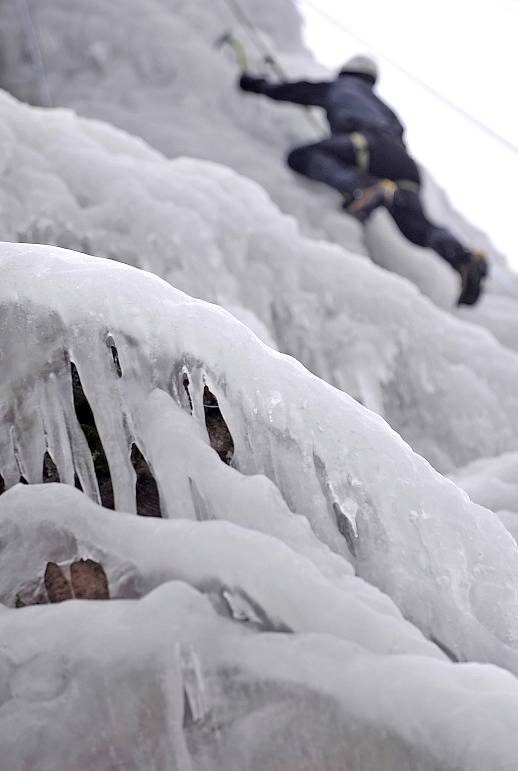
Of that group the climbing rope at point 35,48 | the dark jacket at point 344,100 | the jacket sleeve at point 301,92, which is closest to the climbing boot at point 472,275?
the dark jacket at point 344,100

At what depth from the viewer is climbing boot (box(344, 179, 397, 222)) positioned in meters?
2.81

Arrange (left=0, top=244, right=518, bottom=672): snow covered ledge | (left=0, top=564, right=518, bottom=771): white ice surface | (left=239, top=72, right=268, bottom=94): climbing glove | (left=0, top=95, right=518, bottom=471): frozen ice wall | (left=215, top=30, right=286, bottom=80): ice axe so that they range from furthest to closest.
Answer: (left=215, top=30, right=286, bottom=80): ice axe, (left=239, top=72, right=268, bottom=94): climbing glove, (left=0, top=95, right=518, bottom=471): frozen ice wall, (left=0, top=244, right=518, bottom=672): snow covered ledge, (left=0, top=564, right=518, bottom=771): white ice surface

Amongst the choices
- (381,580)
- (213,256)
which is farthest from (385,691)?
(213,256)

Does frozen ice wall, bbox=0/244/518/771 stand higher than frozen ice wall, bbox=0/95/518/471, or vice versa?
frozen ice wall, bbox=0/244/518/771

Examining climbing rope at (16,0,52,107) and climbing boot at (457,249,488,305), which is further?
climbing rope at (16,0,52,107)

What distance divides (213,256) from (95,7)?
2139 millimetres

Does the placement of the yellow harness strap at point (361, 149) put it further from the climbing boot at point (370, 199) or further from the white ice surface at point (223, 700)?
the white ice surface at point (223, 700)

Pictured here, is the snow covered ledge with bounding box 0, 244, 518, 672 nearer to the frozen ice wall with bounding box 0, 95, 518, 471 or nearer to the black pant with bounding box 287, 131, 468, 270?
the frozen ice wall with bounding box 0, 95, 518, 471

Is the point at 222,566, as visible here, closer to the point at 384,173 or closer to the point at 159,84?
the point at 384,173

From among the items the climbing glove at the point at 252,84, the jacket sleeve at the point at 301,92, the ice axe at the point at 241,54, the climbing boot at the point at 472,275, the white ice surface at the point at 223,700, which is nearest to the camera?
the white ice surface at the point at 223,700

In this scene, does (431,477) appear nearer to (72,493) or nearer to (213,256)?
(72,493)

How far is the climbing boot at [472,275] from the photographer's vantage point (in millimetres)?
2623

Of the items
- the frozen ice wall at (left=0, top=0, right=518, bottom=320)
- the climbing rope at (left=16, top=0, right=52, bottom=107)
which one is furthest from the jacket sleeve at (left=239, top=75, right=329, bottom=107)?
the climbing rope at (left=16, top=0, right=52, bottom=107)

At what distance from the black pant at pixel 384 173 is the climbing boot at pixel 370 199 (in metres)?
0.02
